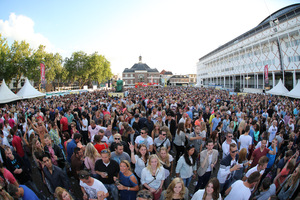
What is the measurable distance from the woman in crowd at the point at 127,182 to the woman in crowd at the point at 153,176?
7.6 inches

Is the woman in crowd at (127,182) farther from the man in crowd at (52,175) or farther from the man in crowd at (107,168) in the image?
the man in crowd at (52,175)

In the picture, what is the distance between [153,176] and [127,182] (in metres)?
0.50

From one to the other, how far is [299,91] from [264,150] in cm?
1496

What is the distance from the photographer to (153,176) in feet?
10.7

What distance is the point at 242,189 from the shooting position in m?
2.92

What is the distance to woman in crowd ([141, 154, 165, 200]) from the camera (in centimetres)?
325

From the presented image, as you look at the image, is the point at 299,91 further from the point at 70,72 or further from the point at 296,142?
the point at 70,72

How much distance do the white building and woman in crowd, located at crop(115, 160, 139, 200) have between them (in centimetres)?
2931

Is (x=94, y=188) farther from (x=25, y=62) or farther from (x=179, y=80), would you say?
(x=179, y=80)

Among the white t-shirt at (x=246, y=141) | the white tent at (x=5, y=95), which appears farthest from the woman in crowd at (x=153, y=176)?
the white tent at (x=5, y=95)

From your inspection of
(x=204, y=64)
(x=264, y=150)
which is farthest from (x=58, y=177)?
(x=204, y=64)

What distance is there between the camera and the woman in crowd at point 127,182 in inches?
126

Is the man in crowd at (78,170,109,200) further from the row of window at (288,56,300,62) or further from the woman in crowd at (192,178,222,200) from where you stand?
the row of window at (288,56,300,62)

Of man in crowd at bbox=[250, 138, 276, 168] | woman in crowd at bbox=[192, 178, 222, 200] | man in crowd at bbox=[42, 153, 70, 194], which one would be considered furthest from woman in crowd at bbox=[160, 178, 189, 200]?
man in crowd at bbox=[250, 138, 276, 168]
